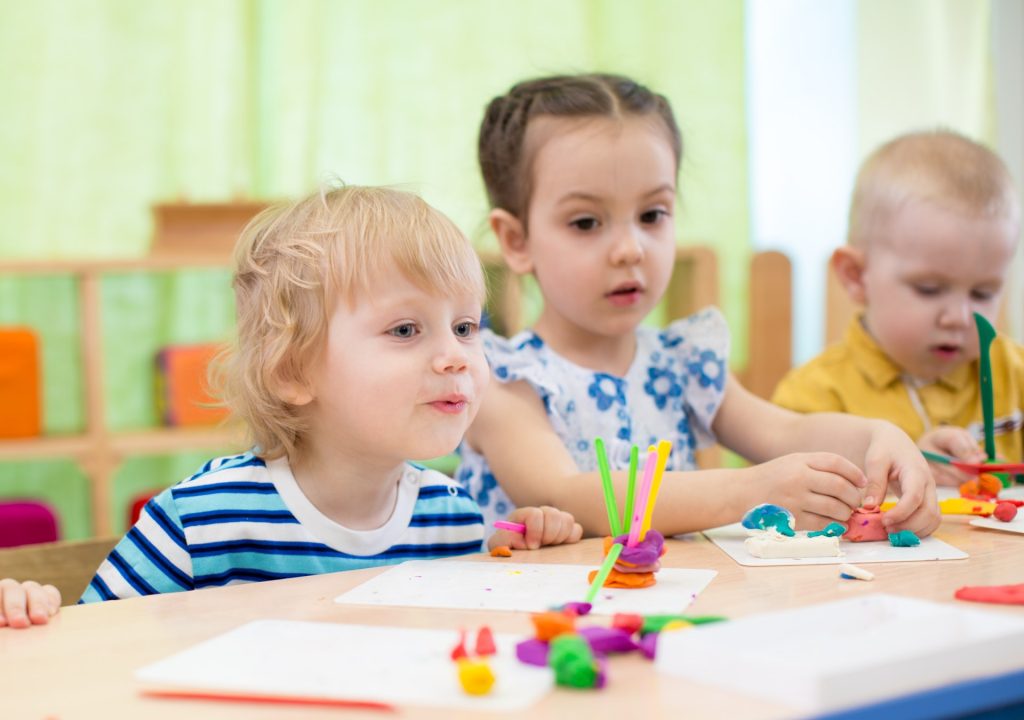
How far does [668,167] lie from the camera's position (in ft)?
4.37

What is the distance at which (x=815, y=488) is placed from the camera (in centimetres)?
94

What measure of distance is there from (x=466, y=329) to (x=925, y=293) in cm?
75

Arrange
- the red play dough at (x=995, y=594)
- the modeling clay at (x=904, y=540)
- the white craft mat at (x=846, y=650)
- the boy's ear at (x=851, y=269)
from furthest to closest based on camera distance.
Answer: the boy's ear at (x=851, y=269)
the modeling clay at (x=904, y=540)
the red play dough at (x=995, y=594)
the white craft mat at (x=846, y=650)

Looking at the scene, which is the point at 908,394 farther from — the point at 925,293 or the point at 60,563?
the point at 60,563

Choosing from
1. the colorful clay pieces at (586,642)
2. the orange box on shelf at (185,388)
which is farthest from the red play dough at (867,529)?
the orange box on shelf at (185,388)

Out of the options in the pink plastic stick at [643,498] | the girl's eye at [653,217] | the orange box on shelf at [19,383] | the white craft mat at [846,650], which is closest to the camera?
the white craft mat at [846,650]

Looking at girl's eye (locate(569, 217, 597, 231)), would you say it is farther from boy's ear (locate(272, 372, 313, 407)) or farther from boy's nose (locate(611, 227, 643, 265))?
boy's ear (locate(272, 372, 313, 407))

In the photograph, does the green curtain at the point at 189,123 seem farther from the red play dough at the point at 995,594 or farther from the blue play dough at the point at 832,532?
the red play dough at the point at 995,594

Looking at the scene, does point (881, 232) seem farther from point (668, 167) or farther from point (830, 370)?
point (668, 167)

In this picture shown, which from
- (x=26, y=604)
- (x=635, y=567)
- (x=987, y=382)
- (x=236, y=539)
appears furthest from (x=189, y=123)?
(x=635, y=567)

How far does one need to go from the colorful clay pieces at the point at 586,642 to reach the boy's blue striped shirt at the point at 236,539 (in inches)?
16.4

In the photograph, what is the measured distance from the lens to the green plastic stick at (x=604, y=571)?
72 cm

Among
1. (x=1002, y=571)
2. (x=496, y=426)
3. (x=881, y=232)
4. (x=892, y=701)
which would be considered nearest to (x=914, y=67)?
(x=881, y=232)

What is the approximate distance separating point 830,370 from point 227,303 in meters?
1.73
